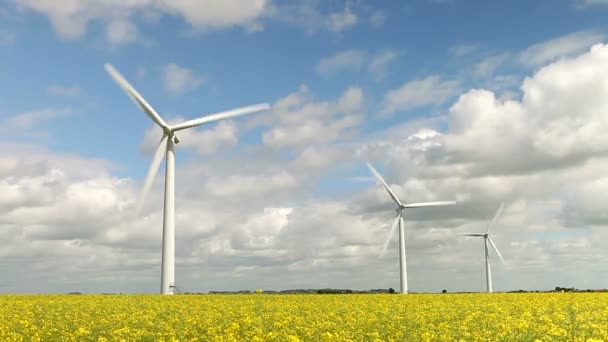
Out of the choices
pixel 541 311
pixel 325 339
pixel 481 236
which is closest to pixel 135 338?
pixel 325 339

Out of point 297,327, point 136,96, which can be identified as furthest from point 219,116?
point 297,327

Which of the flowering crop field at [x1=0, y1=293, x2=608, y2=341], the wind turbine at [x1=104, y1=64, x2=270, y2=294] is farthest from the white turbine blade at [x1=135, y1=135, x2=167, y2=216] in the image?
the flowering crop field at [x1=0, y1=293, x2=608, y2=341]

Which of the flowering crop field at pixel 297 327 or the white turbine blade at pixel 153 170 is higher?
the white turbine blade at pixel 153 170

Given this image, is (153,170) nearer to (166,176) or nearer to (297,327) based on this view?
(166,176)

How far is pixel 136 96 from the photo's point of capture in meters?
71.8

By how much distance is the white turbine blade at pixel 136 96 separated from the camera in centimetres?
7019

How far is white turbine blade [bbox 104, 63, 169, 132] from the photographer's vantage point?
70.2 metres

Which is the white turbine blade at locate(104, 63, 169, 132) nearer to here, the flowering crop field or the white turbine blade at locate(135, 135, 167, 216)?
the white turbine blade at locate(135, 135, 167, 216)

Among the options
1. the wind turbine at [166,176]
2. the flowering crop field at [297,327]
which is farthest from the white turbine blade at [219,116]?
the flowering crop field at [297,327]

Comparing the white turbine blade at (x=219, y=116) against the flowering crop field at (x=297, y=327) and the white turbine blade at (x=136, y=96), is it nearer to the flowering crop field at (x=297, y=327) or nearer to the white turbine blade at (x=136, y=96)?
the white turbine blade at (x=136, y=96)

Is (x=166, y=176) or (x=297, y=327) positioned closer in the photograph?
(x=297, y=327)

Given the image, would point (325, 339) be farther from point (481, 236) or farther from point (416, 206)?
point (481, 236)

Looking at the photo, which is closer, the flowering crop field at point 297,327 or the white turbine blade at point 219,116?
the flowering crop field at point 297,327

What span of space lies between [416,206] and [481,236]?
34.4 metres
